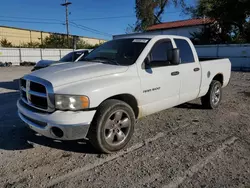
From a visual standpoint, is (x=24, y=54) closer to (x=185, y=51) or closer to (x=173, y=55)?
(x=185, y=51)

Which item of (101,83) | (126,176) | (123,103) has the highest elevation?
(101,83)

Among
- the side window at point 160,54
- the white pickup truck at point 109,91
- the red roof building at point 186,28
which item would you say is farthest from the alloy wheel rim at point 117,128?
the red roof building at point 186,28

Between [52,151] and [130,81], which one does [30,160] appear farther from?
[130,81]

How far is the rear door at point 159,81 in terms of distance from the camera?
144 inches

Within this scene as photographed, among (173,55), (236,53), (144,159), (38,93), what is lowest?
(144,159)

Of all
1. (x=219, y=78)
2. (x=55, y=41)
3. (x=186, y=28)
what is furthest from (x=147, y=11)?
(x=219, y=78)

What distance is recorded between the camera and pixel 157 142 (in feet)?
12.4

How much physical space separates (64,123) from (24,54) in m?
29.1

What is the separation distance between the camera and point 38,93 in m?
3.06

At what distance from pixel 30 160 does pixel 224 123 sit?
3.93 metres

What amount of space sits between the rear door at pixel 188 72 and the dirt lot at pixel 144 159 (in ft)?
2.21

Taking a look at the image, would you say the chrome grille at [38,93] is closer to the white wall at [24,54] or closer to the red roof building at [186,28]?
the red roof building at [186,28]

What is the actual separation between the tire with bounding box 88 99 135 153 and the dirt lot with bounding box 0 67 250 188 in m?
0.18

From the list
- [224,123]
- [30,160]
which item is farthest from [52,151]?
[224,123]
